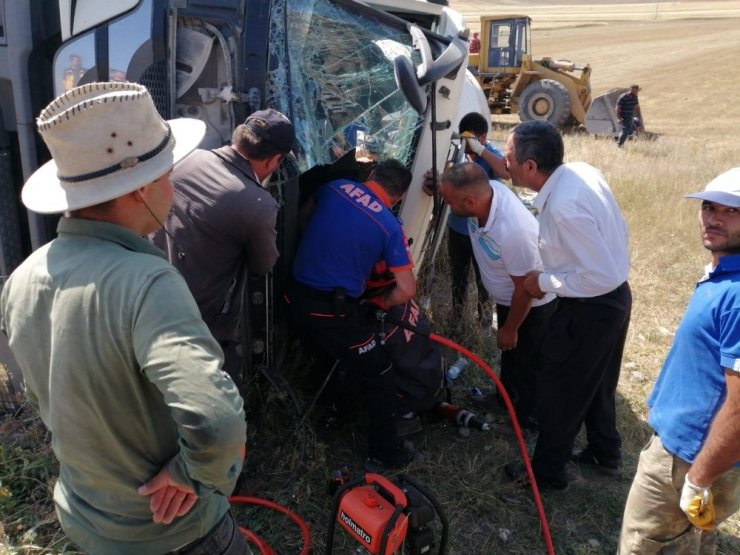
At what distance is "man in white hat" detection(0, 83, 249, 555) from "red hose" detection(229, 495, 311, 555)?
3.65ft

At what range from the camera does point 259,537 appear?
2754 mm

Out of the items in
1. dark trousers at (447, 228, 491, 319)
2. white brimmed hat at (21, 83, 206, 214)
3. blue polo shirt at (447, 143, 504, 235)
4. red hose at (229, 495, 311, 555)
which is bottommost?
red hose at (229, 495, 311, 555)

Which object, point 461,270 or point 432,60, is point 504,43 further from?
point 432,60

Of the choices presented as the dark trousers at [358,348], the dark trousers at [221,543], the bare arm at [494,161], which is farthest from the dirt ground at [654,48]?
the dark trousers at [221,543]

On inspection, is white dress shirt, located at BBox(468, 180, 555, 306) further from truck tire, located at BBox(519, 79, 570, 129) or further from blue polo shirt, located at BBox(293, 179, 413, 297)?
truck tire, located at BBox(519, 79, 570, 129)

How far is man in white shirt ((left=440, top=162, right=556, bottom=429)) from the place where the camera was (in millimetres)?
3463

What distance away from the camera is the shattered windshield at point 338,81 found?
2.83m

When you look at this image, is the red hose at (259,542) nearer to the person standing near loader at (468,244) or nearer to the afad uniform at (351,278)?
the afad uniform at (351,278)

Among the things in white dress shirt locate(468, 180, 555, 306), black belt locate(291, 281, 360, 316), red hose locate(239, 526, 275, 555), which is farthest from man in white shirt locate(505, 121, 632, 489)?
red hose locate(239, 526, 275, 555)

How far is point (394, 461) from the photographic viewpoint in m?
3.25

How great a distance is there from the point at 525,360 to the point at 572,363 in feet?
2.90

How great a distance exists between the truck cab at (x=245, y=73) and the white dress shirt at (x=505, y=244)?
578mm

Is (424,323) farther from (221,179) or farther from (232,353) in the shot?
(221,179)

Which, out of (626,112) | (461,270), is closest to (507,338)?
(461,270)
